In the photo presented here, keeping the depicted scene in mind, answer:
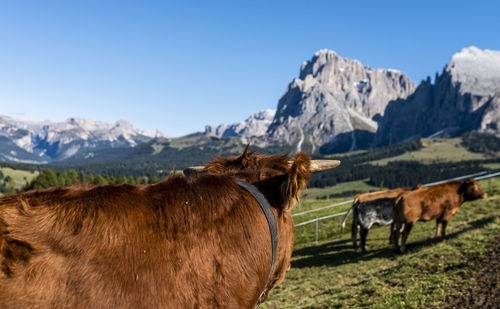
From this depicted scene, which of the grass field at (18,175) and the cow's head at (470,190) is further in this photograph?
the grass field at (18,175)

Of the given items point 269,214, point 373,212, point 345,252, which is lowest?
point 345,252

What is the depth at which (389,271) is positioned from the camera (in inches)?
350

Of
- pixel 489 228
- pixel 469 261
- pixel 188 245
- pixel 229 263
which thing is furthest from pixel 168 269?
pixel 489 228

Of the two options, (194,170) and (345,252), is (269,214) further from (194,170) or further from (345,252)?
(345,252)

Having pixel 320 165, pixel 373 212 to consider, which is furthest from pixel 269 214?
pixel 373 212

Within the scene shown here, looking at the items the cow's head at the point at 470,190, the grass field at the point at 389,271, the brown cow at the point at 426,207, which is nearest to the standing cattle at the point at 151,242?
the grass field at the point at 389,271

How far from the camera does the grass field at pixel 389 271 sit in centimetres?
682

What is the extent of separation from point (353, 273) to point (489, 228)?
13.8ft

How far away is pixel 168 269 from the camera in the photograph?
249cm

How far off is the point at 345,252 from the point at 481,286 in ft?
27.7

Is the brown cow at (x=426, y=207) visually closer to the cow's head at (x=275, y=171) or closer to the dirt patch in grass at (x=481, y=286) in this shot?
the dirt patch in grass at (x=481, y=286)

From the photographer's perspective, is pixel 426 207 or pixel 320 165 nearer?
pixel 320 165

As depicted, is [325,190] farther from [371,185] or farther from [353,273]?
[353,273]

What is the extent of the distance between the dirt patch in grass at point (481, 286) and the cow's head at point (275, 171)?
4.46m
